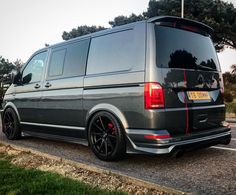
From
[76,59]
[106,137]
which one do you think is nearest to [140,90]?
[106,137]

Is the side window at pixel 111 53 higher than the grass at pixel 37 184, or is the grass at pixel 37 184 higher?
the side window at pixel 111 53

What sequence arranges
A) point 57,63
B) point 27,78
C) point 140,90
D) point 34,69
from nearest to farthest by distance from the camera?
point 140,90 → point 57,63 → point 34,69 → point 27,78

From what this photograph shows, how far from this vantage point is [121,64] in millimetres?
4066

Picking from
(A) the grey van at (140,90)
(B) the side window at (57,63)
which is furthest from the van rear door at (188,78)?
(B) the side window at (57,63)

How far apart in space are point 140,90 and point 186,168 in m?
1.24

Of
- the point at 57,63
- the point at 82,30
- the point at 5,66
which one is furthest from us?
the point at 5,66

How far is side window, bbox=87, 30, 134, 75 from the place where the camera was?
4.03 m

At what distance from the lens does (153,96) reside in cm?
360

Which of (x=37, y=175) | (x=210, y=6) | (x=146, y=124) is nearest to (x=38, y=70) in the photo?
(x=37, y=175)


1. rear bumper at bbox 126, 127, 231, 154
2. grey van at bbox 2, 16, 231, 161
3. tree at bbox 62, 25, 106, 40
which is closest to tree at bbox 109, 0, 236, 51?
tree at bbox 62, 25, 106, 40

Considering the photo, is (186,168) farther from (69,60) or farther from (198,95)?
(69,60)

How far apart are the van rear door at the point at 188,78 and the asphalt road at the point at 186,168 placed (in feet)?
1.69

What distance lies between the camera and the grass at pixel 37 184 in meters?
3.08

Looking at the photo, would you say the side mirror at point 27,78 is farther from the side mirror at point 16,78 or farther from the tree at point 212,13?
the tree at point 212,13
